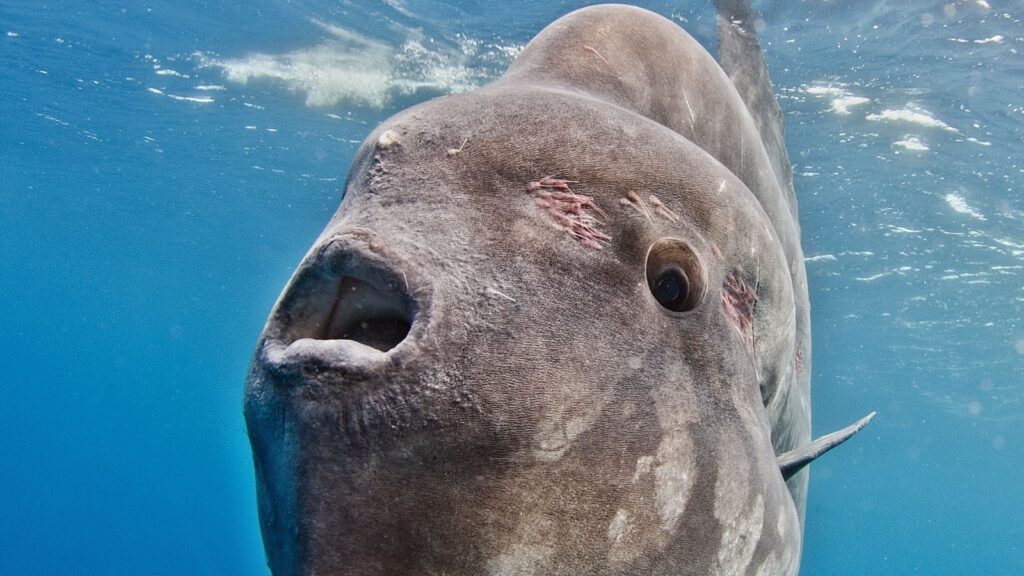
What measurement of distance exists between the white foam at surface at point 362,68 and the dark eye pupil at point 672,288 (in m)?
15.1

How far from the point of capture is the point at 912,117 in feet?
47.4

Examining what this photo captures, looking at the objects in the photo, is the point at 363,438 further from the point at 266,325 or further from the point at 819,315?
the point at 819,315

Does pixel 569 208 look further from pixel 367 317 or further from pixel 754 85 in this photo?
pixel 754 85

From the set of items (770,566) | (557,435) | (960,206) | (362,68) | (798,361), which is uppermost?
(557,435)

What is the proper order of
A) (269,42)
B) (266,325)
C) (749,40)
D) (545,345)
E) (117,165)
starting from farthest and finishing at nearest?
(117,165), (269,42), (749,40), (266,325), (545,345)

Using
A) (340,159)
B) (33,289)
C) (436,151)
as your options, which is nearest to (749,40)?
(436,151)

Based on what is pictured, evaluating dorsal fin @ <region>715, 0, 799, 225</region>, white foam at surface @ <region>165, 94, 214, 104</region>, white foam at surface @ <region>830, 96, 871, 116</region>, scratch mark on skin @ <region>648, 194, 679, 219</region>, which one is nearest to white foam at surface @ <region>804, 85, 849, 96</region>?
white foam at surface @ <region>830, 96, 871, 116</region>

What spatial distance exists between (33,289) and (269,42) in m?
85.0

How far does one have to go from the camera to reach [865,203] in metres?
18.5

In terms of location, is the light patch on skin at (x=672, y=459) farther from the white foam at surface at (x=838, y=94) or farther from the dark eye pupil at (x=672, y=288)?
the white foam at surface at (x=838, y=94)

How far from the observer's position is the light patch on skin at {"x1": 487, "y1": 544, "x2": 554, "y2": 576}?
130cm

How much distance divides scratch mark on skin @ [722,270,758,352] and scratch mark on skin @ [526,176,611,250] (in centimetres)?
60

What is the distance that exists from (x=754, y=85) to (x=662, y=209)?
11.9 feet

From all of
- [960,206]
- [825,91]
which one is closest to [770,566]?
[825,91]
